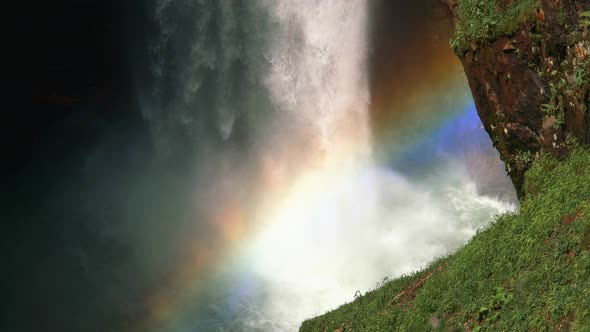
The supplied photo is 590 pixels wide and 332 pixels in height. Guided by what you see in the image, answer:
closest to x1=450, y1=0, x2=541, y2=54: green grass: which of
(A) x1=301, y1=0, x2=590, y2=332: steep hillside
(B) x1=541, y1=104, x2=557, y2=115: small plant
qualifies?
(A) x1=301, y1=0, x2=590, y2=332: steep hillside

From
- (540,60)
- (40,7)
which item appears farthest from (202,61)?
(540,60)

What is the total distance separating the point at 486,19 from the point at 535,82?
1336mm

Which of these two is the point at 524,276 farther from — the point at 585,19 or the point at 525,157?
the point at 585,19

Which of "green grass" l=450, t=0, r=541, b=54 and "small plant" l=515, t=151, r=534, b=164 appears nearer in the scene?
"green grass" l=450, t=0, r=541, b=54

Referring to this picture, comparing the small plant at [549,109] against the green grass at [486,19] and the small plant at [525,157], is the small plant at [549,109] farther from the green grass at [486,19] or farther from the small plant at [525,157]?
the green grass at [486,19]

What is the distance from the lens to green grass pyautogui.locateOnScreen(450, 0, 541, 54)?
26.7 feet

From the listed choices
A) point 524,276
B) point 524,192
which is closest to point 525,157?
point 524,192

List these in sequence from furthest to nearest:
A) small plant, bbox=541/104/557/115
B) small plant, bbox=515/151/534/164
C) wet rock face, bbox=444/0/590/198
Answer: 1. small plant, bbox=515/151/534/164
2. small plant, bbox=541/104/557/115
3. wet rock face, bbox=444/0/590/198

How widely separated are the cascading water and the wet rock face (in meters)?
10.1

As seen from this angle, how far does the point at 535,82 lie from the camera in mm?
8164

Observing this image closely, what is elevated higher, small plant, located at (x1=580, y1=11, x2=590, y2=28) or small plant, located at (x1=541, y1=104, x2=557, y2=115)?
small plant, located at (x1=580, y1=11, x2=590, y2=28)

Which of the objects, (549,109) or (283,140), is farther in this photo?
(283,140)

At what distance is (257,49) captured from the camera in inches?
851

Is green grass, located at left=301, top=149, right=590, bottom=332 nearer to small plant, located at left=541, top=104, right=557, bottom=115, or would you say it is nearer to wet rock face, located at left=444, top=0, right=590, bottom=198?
wet rock face, located at left=444, top=0, right=590, bottom=198
